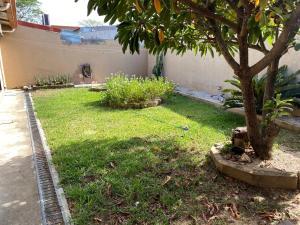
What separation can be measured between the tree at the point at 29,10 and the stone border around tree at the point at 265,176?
25523 mm

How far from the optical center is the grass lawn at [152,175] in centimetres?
226

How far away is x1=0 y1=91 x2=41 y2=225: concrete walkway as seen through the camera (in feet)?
7.68

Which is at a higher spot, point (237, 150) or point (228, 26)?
point (228, 26)

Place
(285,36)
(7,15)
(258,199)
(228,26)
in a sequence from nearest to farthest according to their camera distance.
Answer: (285,36) < (258,199) < (228,26) < (7,15)

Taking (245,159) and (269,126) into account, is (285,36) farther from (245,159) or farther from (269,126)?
(245,159)

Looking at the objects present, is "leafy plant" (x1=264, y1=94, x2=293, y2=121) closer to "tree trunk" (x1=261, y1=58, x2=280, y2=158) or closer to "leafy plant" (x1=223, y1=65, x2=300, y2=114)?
"tree trunk" (x1=261, y1=58, x2=280, y2=158)

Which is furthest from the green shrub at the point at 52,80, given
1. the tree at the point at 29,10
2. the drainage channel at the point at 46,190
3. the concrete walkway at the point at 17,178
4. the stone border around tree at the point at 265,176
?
the tree at the point at 29,10

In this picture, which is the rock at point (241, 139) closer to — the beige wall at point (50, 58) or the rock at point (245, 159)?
the rock at point (245, 159)

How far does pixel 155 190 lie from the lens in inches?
103

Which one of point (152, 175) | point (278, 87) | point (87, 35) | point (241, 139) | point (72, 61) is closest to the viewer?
point (152, 175)

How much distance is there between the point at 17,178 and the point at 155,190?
1.58 meters

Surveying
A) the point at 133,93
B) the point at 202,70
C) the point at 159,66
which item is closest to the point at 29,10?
the point at 159,66

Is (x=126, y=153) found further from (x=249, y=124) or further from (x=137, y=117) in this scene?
(x=137, y=117)

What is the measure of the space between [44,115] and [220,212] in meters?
4.78
